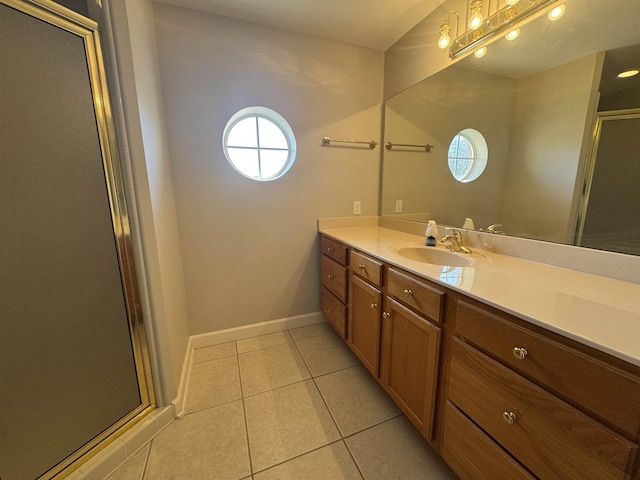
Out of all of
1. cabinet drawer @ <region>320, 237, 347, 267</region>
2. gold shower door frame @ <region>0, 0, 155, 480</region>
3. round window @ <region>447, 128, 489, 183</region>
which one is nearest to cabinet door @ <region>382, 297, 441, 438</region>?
cabinet drawer @ <region>320, 237, 347, 267</region>

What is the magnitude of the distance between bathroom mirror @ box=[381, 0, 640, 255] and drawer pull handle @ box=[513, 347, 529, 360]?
26.7 inches

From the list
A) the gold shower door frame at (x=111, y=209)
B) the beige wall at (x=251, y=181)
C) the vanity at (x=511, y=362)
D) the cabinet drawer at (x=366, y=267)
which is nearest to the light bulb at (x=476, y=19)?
the beige wall at (x=251, y=181)

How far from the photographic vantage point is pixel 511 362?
0.72 metres

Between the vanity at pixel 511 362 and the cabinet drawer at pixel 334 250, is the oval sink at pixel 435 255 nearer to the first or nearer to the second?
the vanity at pixel 511 362

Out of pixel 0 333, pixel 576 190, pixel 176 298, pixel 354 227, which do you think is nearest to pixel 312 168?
pixel 354 227

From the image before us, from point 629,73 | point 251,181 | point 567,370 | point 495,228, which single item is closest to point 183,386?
point 251,181

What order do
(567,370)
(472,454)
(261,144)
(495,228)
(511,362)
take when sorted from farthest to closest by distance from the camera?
(261,144) < (495,228) < (472,454) < (511,362) < (567,370)

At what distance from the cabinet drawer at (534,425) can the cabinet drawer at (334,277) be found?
2.87 ft

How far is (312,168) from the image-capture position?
1.99 meters

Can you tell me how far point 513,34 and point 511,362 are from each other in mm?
1487

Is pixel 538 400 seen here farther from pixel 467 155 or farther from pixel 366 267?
Answer: pixel 467 155

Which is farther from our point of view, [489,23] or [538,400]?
[489,23]

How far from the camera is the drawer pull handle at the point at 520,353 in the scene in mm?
681

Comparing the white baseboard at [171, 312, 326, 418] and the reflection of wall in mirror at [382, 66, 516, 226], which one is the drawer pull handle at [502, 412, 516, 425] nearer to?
the reflection of wall in mirror at [382, 66, 516, 226]
